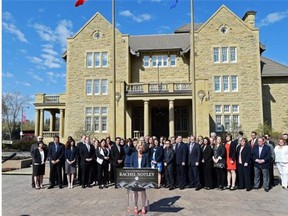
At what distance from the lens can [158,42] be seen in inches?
1398

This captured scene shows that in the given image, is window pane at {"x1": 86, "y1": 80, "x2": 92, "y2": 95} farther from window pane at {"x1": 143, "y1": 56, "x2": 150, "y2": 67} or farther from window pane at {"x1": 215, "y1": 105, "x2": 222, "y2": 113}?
window pane at {"x1": 215, "y1": 105, "x2": 222, "y2": 113}

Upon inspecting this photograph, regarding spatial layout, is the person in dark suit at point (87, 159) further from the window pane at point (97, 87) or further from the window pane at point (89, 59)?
the window pane at point (89, 59)

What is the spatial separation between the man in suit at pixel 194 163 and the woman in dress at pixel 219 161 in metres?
0.63

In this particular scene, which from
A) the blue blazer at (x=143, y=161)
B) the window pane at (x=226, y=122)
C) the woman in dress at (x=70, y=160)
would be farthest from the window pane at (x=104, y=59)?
the blue blazer at (x=143, y=161)

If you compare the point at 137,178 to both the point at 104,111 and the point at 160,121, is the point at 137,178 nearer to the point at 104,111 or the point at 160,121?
A: the point at 104,111

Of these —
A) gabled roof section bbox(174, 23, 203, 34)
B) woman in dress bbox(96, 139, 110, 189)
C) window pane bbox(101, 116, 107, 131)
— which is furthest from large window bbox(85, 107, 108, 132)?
woman in dress bbox(96, 139, 110, 189)

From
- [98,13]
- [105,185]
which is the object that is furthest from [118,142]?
[98,13]

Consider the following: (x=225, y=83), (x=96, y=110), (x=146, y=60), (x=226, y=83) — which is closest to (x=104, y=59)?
(x=146, y=60)

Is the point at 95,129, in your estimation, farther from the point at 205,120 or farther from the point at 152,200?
the point at 152,200

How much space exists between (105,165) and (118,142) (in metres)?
1.02

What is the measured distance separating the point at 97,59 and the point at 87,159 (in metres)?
23.5

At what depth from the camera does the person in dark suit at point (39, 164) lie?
11.1 metres

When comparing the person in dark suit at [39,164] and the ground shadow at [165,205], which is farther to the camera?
the person in dark suit at [39,164]

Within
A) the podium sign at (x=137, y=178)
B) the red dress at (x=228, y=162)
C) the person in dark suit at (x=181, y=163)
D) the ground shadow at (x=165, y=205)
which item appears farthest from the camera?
the person in dark suit at (x=181, y=163)
